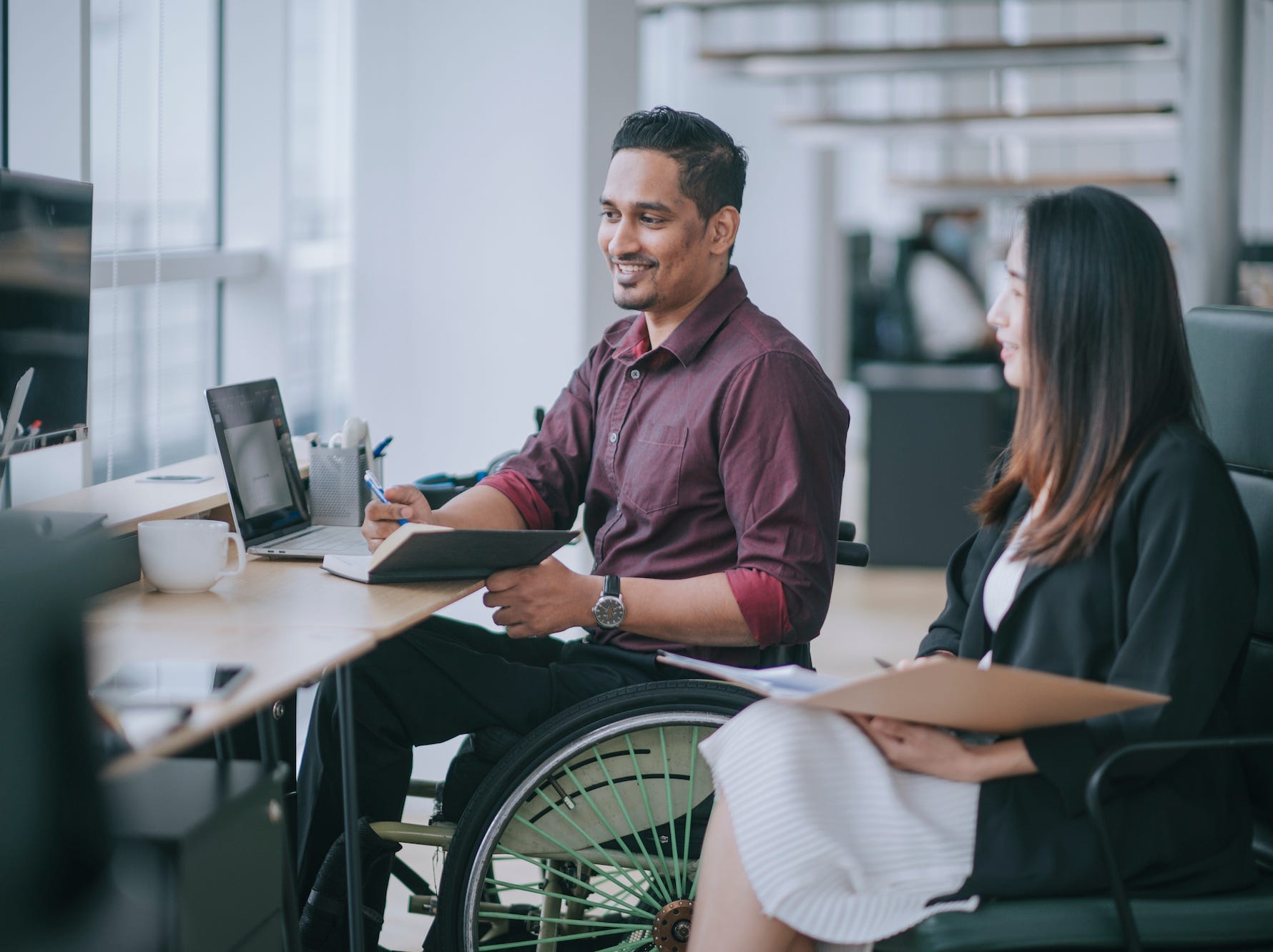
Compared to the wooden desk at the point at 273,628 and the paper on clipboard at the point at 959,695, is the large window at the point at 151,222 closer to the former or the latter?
the wooden desk at the point at 273,628

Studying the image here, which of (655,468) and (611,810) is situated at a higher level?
(655,468)

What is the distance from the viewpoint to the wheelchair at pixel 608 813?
1.74m

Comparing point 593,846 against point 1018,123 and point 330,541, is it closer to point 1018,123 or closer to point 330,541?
point 330,541

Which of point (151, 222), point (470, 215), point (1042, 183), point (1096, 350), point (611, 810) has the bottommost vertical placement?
point (611, 810)

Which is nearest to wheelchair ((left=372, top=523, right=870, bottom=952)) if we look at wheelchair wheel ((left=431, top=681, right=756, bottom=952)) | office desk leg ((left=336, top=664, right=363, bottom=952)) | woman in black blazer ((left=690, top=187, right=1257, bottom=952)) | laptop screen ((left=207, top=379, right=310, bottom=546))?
wheelchair wheel ((left=431, top=681, right=756, bottom=952))

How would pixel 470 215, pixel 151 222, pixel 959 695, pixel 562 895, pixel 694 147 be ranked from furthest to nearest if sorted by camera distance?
pixel 470 215
pixel 151 222
pixel 694 147
pixel 562 895
pixel 959 695

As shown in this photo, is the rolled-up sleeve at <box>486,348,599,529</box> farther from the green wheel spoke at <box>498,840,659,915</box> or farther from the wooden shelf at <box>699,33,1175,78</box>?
the wooden shelf at <box>699,33,1175,78</box>

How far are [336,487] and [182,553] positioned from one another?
0.55m

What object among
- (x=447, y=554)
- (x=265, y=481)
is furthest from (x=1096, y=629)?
(x=265, y=481)

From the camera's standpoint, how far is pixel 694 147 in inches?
84.6

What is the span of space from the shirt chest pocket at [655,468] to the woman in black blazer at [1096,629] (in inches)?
23.4

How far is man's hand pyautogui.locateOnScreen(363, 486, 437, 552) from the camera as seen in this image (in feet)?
6.65

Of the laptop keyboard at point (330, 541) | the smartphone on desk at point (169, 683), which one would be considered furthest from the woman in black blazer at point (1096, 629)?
the laptop keyboard at point (330, 541)

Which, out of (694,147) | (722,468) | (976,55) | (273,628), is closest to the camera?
(273,628)
